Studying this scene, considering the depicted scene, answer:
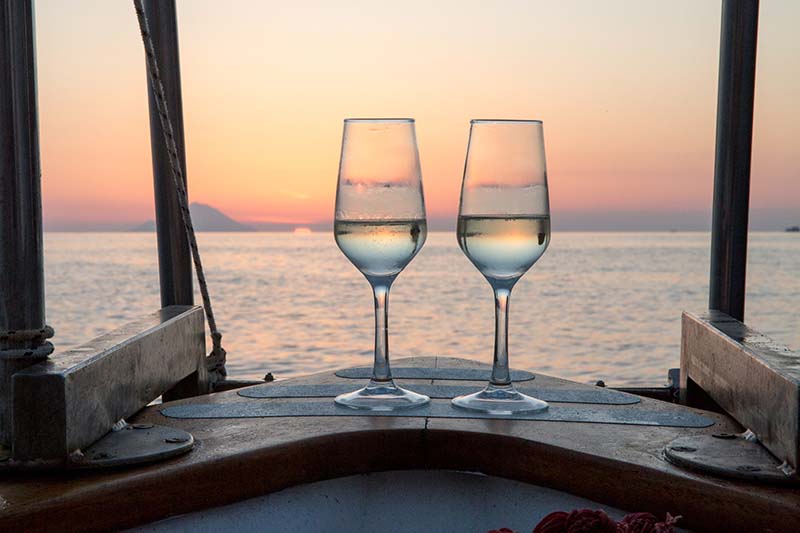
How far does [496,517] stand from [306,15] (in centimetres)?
1431

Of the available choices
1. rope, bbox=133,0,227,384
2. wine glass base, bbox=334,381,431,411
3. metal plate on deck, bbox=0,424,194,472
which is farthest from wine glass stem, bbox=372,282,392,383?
rope, bbox=133,0,227,384

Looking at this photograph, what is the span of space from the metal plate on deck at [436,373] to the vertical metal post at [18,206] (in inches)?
22.6

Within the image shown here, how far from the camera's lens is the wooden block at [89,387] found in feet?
3.48

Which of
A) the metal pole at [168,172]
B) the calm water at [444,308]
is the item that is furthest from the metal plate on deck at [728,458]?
the calm water at [444,308]

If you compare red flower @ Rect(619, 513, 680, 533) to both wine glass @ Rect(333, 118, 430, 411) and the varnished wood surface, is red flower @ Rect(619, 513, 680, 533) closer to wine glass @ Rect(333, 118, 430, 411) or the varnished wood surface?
the varnished wood surface

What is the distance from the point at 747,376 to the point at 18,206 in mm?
923

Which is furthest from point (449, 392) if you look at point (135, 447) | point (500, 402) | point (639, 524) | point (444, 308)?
point (444, 308)

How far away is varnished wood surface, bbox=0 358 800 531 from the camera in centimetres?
96

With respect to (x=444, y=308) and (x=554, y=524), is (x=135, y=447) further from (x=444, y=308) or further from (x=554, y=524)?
(x=444, y=308)

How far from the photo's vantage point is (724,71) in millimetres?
1700

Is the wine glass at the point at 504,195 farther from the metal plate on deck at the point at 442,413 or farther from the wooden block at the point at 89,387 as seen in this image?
the wooden block at the point at 89,387

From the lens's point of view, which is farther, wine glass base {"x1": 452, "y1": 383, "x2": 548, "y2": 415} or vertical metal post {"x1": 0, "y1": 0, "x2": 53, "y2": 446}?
wine glass base {"x1": 452, "y1": 383, "x2": 548, "y2": 415}

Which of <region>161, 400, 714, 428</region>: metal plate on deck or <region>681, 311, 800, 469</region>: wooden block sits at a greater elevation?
<region>681, 311, 800, 469</region>: wooden block

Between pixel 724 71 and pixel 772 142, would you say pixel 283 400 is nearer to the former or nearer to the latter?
pixel 724 71
